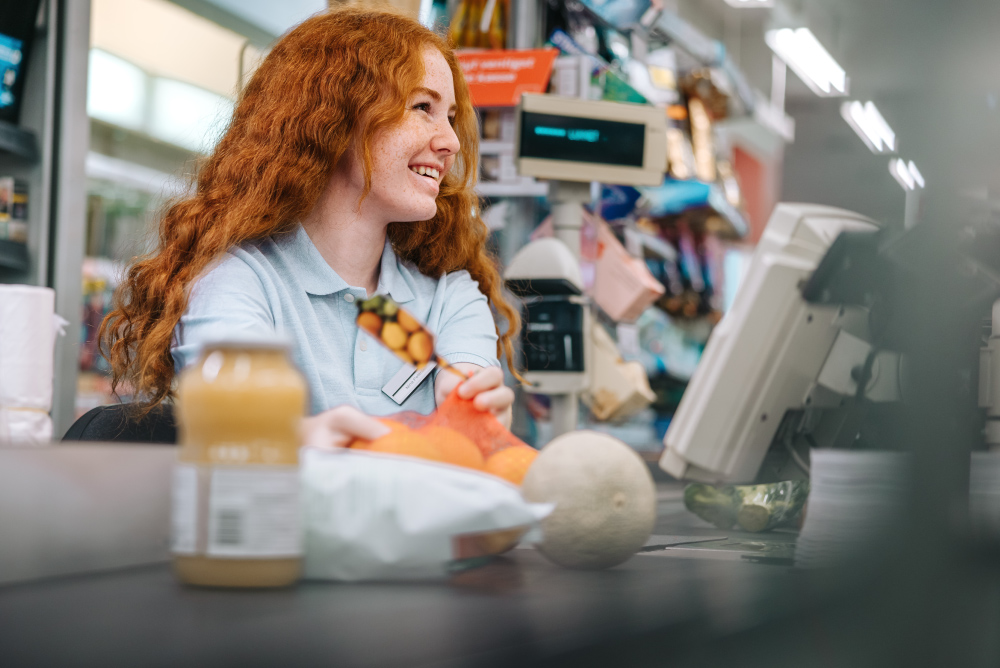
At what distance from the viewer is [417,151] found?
5.10ft

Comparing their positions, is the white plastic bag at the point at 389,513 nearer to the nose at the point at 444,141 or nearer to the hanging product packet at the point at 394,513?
the hanging product packet at the point at 394,513

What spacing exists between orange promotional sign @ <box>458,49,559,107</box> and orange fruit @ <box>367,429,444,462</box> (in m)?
2.45

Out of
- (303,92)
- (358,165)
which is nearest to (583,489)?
(358,165)

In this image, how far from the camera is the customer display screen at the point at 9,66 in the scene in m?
3.01

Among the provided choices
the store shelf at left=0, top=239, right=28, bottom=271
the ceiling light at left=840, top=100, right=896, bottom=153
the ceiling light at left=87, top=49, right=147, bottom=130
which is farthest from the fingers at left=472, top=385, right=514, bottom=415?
the ceiling light at left=87, top=49, right=147, bottom=130

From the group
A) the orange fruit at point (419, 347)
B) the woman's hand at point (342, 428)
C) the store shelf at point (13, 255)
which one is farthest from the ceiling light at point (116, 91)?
the orange fruit at point (419, 347)

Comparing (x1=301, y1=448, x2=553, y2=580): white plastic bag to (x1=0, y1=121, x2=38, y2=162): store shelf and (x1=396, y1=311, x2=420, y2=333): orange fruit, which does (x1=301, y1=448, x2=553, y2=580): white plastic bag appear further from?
(x1=0, y1=121, x2=38, y2=162): store shelf

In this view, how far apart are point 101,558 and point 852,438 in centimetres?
93

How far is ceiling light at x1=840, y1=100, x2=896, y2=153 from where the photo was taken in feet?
1.39

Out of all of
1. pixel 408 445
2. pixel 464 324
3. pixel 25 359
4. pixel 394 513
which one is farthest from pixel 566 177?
pixel 394 513

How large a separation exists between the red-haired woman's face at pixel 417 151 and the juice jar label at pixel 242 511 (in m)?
1.05

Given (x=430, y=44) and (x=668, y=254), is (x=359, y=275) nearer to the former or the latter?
(x=430, y=44)

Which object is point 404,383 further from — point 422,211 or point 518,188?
point 518,188

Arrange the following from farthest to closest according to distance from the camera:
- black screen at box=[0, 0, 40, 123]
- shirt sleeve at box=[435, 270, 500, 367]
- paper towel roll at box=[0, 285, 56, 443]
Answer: black screen at box=[0, 0, 40, 123], paper towel roll at box=[0, 285, 56, 443], shirt sleeve at box=[435, 270, 500, 367]
